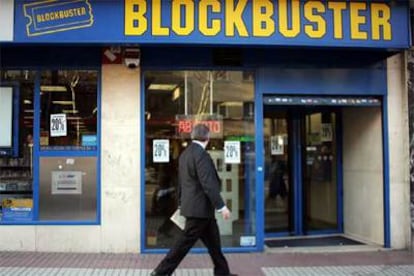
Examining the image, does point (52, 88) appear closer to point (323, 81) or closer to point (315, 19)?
point (315, 19)

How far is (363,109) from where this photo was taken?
10125 millimetres

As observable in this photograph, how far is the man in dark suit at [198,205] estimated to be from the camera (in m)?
6.84

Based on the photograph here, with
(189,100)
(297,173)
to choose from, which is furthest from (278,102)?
(297,173)

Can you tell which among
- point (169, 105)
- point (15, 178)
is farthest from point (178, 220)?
point (15, 178)

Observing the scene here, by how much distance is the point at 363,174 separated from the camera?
10109 mm

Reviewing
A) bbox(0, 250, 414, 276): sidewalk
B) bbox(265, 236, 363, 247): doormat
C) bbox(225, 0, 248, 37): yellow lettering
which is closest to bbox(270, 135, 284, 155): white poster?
bbox(265, 236, 363, 247): doormat

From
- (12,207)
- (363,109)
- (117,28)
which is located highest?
(117,28)

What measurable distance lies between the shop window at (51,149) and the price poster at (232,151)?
6.61ft

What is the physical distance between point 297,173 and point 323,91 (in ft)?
7.01

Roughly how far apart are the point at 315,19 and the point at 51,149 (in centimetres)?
441

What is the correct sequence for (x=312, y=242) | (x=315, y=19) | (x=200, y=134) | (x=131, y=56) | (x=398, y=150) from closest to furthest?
(x=200, y=134), (x=315, y=19), (x=131, y=56), (x=398, y=150), (x=312, y=242)

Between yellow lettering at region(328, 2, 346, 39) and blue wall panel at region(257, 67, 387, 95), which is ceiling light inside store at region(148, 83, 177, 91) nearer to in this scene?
blue wall panel at region(257, 67, 387, 95)

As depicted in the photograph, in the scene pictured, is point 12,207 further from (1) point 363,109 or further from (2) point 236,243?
(1) point 363,109

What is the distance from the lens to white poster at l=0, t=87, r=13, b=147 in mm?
9102
